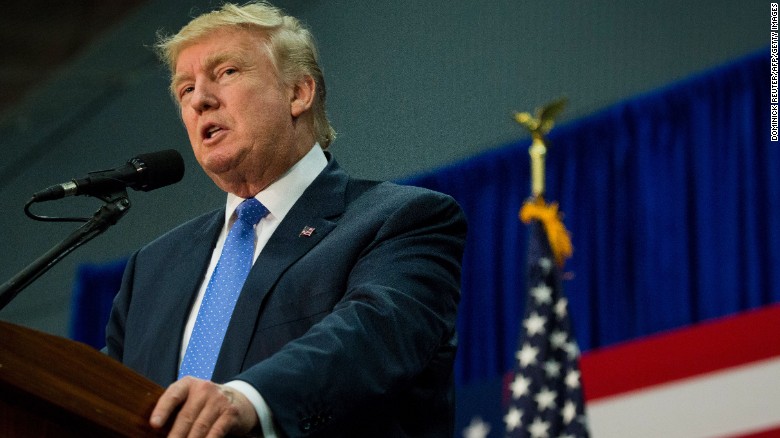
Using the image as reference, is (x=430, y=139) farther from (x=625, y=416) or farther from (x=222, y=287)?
(x=222, y=287)

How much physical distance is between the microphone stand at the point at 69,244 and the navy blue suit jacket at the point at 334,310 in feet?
0.81

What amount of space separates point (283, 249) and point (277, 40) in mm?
624

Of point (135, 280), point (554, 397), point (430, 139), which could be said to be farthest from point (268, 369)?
point (430, 139)

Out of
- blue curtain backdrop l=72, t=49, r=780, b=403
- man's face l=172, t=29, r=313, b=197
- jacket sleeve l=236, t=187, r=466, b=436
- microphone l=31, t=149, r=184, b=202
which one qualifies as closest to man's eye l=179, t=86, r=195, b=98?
man's face l=172, t=29, r=313, b=197

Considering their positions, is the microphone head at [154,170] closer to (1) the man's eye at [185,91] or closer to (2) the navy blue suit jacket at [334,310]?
(2) the navy blue suit jacket at [334,310]

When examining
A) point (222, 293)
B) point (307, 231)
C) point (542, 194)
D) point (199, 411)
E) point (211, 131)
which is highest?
point (542, 194)

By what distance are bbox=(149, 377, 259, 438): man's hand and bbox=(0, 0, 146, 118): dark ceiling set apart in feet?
15.8

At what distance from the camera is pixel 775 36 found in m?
3.93

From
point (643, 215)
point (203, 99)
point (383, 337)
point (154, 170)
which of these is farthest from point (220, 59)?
point (643, 215)

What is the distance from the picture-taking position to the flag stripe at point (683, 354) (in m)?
3.78

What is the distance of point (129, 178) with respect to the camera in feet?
6.05

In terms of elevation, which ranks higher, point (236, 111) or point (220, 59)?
point (220, 59)

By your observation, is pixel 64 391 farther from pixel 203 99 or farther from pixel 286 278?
pixel 203 99

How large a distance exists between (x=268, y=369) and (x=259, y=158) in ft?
2.67
